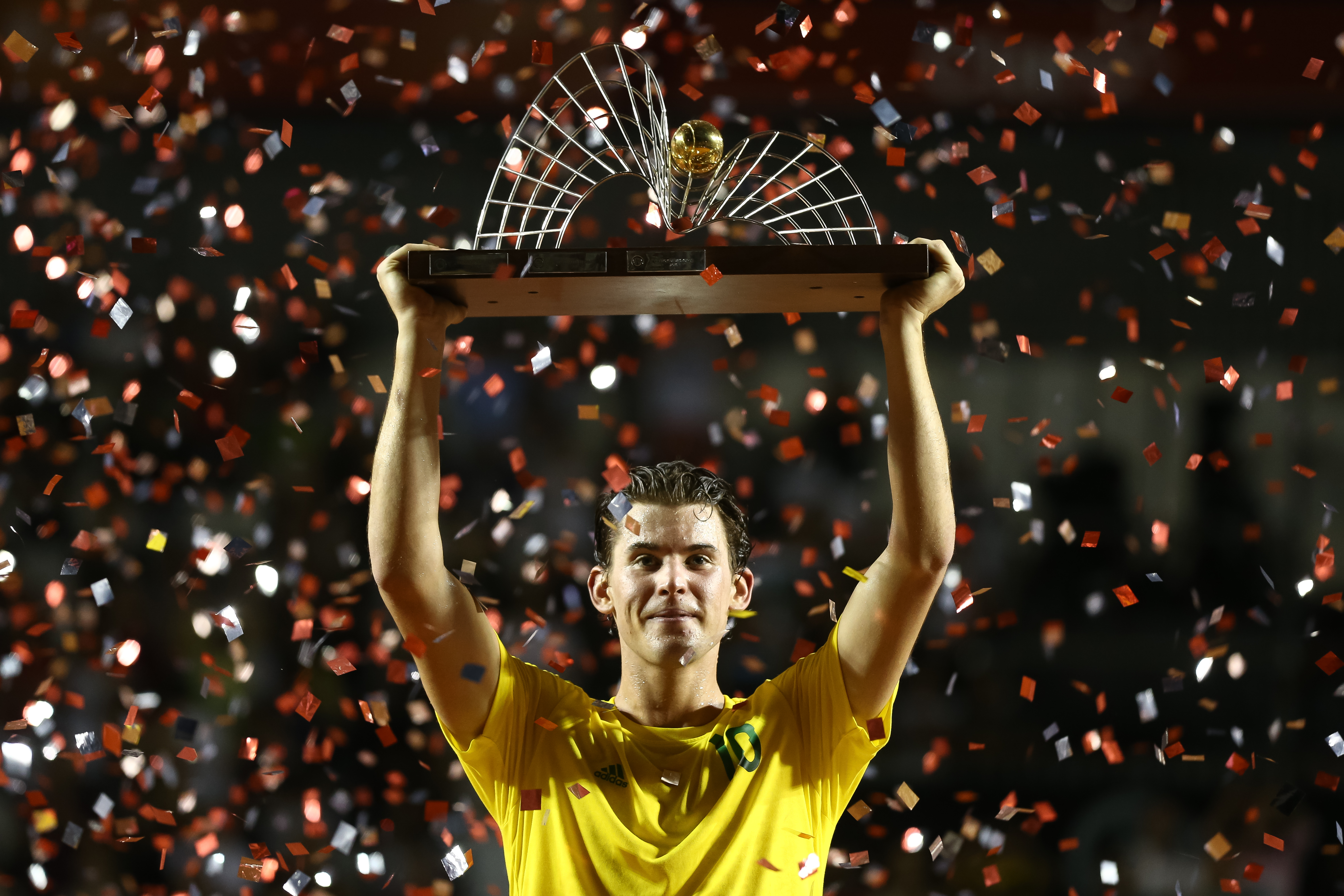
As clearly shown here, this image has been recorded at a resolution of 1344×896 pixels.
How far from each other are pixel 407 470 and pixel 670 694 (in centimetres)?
57

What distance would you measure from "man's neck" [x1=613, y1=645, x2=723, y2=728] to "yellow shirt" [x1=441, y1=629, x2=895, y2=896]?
29 mm

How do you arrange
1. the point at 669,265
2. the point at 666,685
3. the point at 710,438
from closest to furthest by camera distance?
1. the point at 669,265
2. the point at 666,685
3. the point at 710,438

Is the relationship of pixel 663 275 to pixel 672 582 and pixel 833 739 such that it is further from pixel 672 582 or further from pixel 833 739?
pixel 833 739

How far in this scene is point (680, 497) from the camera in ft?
5.74

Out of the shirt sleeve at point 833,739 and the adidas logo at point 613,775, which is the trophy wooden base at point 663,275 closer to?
the shirt sleeve at point 833,739

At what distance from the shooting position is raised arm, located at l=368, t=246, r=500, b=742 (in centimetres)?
144

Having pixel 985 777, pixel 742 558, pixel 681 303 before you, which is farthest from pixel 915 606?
pixel 985 777

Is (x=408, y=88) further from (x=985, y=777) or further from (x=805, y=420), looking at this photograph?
(x=985, y=777)

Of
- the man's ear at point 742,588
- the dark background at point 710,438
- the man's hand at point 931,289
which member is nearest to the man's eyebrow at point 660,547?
the man's ear at point 742,588

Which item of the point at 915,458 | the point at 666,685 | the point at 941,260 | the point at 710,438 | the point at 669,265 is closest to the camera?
the point at 669,265

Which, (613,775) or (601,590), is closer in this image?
(613,775)

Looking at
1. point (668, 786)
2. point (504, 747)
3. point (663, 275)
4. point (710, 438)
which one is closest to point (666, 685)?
point (668, 786)

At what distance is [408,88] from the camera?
295cm

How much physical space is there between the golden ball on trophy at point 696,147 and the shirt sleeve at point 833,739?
0.73 metres
